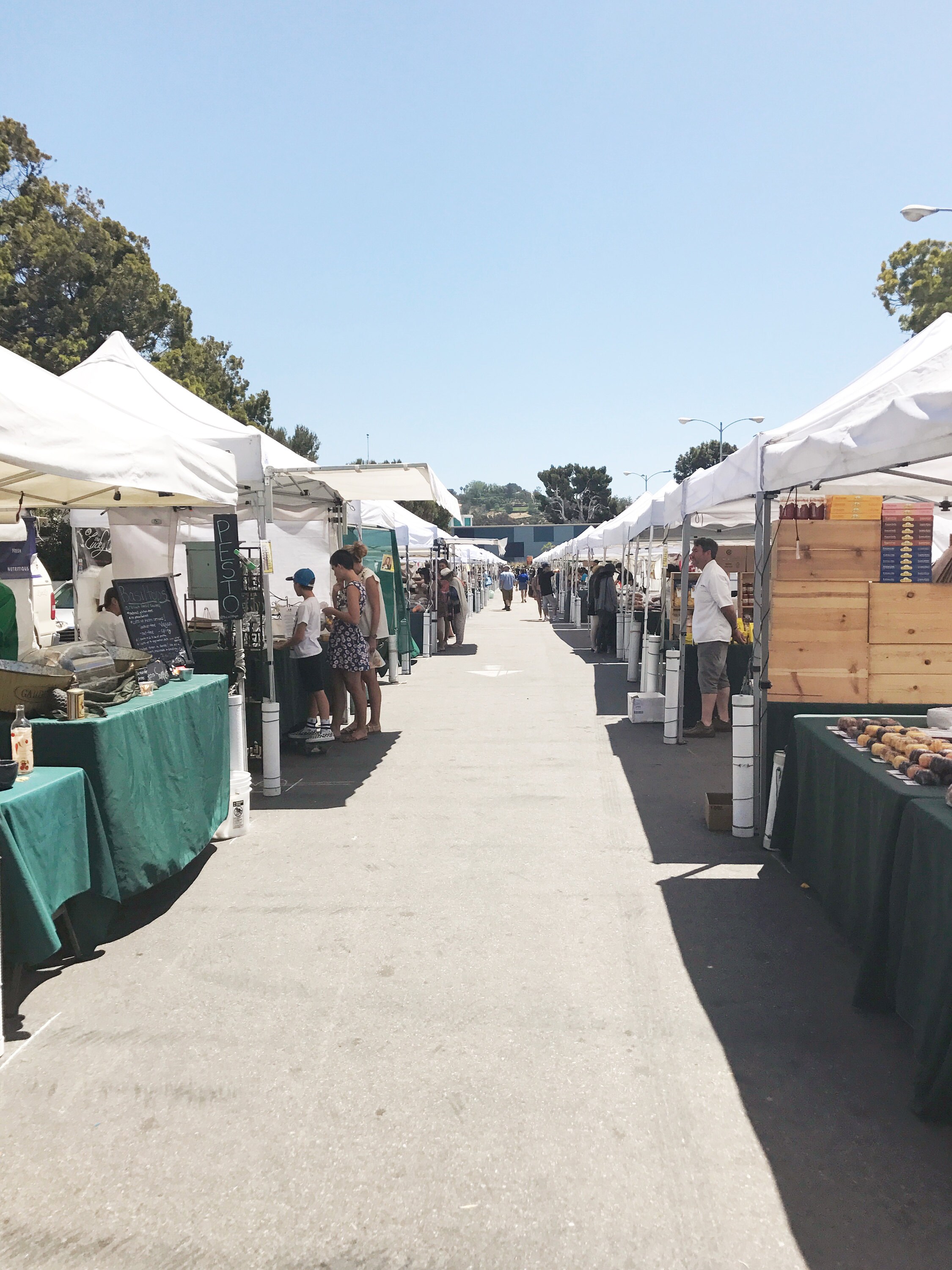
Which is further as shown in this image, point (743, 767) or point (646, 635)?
point (646, 635)

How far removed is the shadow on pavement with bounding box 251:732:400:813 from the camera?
294 inches

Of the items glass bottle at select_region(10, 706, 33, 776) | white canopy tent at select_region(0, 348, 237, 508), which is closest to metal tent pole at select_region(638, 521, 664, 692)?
white canopy tent at select_region(0, 348, 237, 508)

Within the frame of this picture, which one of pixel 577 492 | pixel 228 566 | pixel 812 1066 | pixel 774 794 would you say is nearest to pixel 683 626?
pixel 774 794

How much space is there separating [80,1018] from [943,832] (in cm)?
334

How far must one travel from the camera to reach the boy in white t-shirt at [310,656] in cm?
912

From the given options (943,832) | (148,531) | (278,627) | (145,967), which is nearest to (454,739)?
(278,627)

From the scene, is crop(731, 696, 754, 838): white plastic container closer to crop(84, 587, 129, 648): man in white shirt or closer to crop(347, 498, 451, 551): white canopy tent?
crop(84, 587, 129, 648): man in white shirt

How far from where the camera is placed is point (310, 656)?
9297mm

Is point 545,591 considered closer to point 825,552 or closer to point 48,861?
point 825,552

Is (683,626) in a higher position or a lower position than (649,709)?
higher

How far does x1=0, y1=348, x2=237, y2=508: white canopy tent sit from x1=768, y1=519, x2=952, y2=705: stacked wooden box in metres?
A: 3.85

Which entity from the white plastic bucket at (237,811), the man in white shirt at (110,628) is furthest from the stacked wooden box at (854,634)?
the man in white shirt at (110,628)

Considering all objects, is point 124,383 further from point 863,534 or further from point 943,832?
point 943,832

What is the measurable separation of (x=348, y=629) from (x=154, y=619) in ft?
8.31
